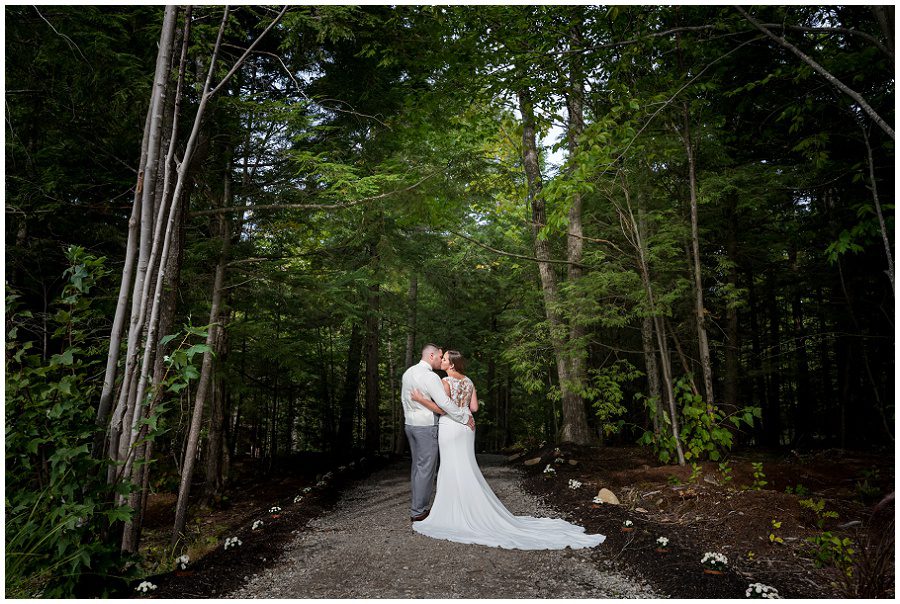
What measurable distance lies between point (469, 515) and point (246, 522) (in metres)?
3.58

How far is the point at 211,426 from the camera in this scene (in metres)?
9.06

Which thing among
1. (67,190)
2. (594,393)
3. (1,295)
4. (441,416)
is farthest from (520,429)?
(1,295)

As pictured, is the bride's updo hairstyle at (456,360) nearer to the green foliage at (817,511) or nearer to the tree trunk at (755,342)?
the green foliage at (817,511)

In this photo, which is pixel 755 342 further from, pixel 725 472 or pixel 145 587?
pixel 145 587

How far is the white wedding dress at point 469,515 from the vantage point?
16.0 feet

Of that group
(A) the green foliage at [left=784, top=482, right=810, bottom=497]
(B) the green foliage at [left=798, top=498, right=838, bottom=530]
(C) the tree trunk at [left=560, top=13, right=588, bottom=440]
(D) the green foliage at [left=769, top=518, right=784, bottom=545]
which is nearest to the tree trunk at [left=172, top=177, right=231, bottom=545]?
(C) the tree trunk at [left=560, top=13, right=588, bottom=440]

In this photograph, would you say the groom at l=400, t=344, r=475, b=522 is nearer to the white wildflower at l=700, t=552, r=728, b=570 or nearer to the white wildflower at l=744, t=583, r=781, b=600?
the white wildflower at l=700, t=552, r=728, b=570

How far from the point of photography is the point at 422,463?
19.6ft

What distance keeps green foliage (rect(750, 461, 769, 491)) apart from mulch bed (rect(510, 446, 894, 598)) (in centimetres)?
10

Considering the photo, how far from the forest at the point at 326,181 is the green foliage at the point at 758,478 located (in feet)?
1.80

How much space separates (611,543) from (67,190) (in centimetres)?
741

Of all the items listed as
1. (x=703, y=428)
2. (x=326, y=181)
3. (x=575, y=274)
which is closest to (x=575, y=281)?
(x=575, y=274)

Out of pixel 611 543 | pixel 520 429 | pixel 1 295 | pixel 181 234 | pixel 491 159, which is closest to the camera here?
pixel 1 295

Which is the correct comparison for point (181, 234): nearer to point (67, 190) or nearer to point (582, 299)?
point (67, 190)
